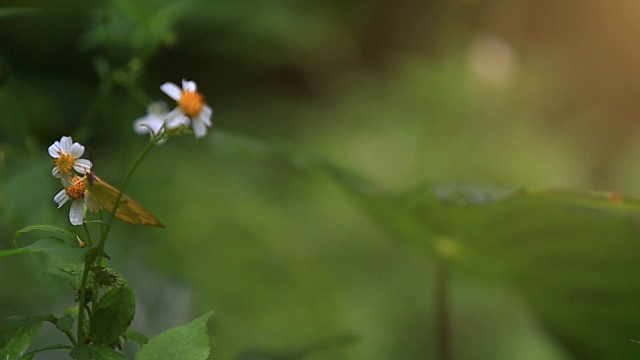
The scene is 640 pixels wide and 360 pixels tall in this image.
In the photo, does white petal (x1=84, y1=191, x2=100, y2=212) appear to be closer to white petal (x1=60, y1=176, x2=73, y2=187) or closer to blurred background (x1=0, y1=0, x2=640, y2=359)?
white petal (x1=60, y1=176, x2=73, y2=187)

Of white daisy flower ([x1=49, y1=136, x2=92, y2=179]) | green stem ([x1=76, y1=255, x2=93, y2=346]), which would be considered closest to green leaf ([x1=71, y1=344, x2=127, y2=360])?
green stem ([x1=76, y1=255, x2=93, y2=346])

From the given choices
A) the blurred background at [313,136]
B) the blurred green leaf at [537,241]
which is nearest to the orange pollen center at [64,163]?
the blurred background at [313,136]

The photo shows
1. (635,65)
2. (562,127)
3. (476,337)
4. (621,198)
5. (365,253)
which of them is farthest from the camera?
(635,65)

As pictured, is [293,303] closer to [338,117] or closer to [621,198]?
[621,198]

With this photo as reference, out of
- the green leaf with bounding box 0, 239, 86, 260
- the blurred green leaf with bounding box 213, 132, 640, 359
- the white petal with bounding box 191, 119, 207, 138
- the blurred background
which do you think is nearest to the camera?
the green leaf with bounding box 0, 239, 86, 260

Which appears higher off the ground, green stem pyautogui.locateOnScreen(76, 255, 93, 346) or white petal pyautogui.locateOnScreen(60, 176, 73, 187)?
white petal pyautogui.locateOnScreen(60, 176, 73, 187)

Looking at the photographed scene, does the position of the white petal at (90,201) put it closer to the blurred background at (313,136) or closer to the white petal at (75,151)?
the white petal at (75,151)

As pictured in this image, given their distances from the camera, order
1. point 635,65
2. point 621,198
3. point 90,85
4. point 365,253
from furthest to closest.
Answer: point 635,65 → point 90,85 → point 365,253 → point 621,198

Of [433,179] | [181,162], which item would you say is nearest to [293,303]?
[181,162]
